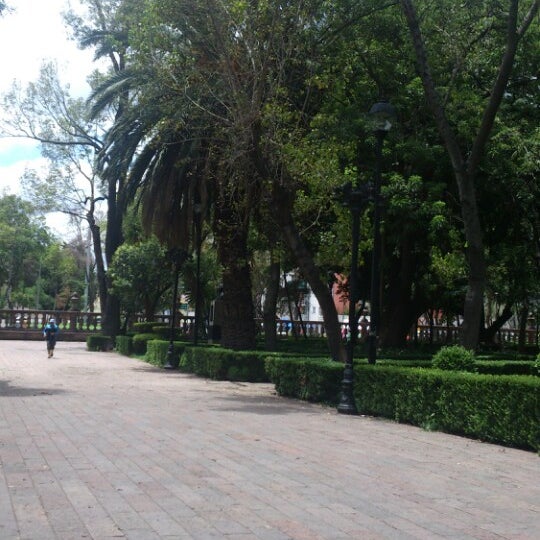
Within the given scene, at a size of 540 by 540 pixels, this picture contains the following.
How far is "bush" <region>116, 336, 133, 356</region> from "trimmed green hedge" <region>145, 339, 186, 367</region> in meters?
4.85

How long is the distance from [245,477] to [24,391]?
10192mm

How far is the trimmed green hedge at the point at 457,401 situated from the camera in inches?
417

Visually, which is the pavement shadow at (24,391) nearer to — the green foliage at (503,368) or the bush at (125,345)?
the green foliage at (503,368)

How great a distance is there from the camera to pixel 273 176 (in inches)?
664

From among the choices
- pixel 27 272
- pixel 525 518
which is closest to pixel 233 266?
pixel 525 518

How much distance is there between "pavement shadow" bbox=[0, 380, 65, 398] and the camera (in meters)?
Answer: 16.0

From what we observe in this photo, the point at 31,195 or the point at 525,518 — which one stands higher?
the point at 31,195

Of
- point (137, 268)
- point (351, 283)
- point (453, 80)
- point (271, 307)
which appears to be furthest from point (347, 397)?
point (137, 268)

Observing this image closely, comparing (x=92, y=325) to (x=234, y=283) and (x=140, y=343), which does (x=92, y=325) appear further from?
(x=234, y=283)

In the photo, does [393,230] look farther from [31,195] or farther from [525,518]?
[31,195]

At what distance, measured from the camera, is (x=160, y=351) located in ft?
91.8

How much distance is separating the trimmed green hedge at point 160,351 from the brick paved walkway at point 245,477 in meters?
11.9

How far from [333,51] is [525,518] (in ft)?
46.7

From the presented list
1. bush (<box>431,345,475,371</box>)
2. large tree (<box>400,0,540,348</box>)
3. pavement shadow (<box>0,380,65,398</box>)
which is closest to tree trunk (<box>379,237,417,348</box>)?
large tree (<box>400,0,540,348</box>)
